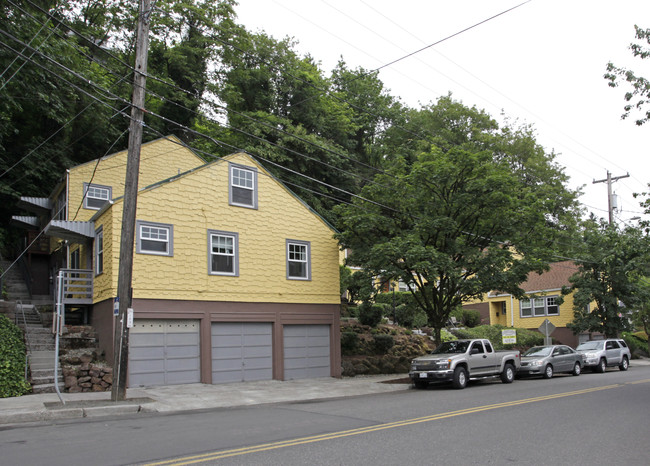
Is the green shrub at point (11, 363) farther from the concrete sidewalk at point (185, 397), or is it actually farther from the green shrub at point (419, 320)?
the green shrub at point (419, 320)

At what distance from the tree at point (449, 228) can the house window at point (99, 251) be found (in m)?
9.04

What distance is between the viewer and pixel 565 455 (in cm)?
759

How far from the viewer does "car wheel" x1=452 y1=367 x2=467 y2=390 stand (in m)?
18.0

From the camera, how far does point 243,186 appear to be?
834 inches

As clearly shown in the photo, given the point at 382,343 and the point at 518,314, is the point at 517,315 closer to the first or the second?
the point at 518,314

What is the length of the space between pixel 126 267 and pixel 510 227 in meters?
14.0

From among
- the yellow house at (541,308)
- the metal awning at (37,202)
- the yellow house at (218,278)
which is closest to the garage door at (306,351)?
the yellow house at (218,278)

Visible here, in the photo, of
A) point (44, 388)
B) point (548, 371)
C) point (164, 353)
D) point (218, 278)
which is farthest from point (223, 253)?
point (548, 371)

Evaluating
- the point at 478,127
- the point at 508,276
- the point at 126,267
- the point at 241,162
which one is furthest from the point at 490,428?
the point at 478,127

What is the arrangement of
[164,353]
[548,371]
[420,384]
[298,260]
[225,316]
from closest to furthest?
[164,353] → [420,384] → [225,316] → [298,260] → [548,371]

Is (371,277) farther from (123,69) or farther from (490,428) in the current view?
(123,69)

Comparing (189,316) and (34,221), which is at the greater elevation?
(34,221)

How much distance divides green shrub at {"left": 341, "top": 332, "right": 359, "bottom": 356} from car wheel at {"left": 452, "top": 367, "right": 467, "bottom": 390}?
675cm

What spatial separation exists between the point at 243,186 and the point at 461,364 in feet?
33.6
